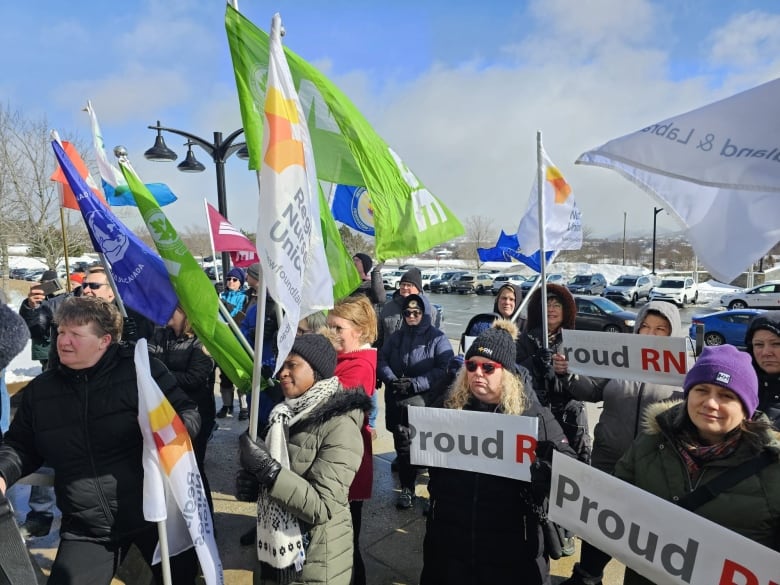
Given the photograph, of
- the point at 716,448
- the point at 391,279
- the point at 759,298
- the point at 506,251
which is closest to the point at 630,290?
the point at 759,298

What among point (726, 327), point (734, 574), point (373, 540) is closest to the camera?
point (734, 574)

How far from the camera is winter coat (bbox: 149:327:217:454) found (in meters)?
3.56

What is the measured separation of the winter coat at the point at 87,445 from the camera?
7.33 feet

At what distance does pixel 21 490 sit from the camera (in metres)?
4.66

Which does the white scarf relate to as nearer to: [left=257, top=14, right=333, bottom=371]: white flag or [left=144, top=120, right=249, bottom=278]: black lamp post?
[left=257, top=14, right=333, bottom=371]: white flag

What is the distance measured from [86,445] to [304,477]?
0.99 metres

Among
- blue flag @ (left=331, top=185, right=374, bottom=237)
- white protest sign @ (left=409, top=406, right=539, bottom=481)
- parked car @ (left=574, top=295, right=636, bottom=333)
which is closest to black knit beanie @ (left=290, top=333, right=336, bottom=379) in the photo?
white protest sign @ (left=409, top=406, right=539, bottom=481)

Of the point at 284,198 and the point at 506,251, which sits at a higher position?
the point at 284,198

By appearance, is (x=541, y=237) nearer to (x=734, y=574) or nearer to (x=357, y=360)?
(x=357, y=360)

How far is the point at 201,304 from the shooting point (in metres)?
2.59

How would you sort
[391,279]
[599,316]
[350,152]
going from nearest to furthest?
1. [350,152]
2. [599,316]
3. [391,279]

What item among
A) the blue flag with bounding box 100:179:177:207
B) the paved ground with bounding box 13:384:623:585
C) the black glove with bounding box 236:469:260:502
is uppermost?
the blue flag with bounding box 100:179:177:207

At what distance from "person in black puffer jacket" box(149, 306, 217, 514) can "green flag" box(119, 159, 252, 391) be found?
101cm

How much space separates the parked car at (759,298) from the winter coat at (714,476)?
2370 cm
